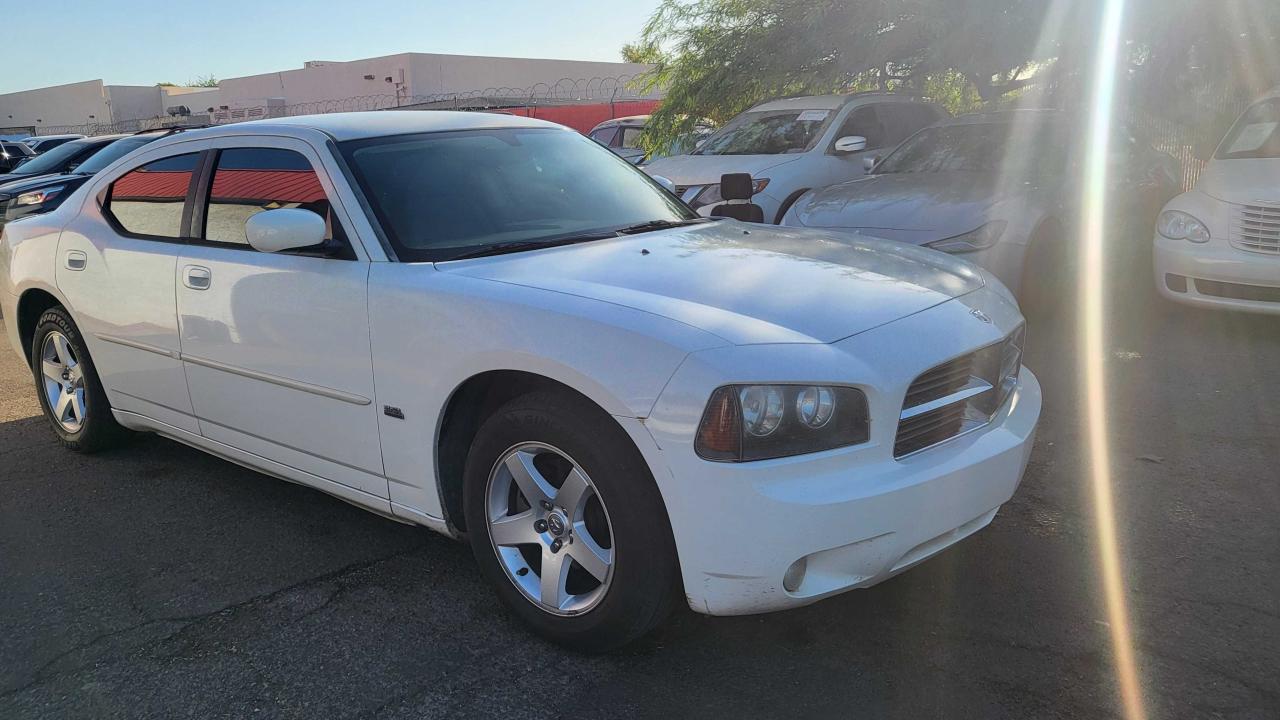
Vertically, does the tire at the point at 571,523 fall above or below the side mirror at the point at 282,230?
below

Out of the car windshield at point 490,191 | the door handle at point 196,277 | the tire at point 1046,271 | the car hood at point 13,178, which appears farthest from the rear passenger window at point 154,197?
the car hood at point 13,178

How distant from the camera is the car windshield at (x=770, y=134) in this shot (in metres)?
9.65

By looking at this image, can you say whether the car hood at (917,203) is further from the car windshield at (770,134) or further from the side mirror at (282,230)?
the side mirror at (282,230)

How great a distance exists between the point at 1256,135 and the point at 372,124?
6306 millimetres

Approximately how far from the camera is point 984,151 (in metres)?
7.66

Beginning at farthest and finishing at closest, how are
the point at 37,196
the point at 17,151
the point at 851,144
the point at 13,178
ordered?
the point at 17,151 < the point at 13,178 < the point at 37,196 < the point at 851,144

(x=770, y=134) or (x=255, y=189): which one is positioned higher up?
(x=255, y=189)

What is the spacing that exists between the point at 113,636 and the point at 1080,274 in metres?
6.37

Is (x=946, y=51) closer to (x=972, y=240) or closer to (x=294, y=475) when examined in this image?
(x=972, y=240)

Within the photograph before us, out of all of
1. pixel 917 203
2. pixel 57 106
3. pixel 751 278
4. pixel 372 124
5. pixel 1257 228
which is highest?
pixel 372 124

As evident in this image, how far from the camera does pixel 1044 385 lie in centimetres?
561

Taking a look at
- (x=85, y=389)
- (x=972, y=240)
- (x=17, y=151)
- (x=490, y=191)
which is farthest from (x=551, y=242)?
(x=17, y=151)

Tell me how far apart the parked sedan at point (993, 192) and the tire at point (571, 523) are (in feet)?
13.4

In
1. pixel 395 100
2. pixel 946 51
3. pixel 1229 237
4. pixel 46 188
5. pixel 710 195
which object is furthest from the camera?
pixel 395 100
